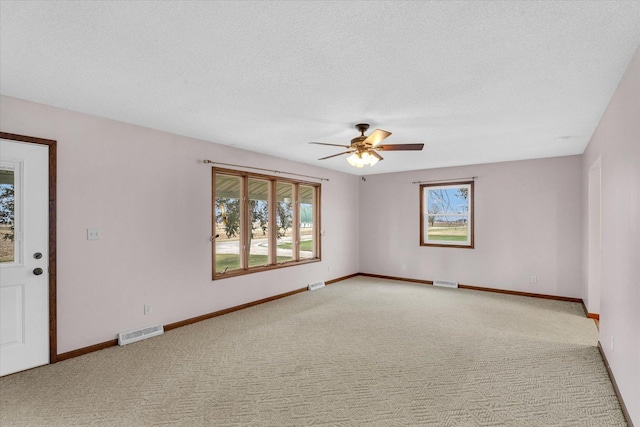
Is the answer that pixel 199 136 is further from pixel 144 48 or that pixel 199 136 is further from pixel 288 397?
pixel 288 397

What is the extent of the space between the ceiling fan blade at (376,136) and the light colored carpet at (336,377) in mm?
2140

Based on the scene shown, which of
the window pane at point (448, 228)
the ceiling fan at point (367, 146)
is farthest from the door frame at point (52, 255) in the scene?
the window pane at point (448, 228)

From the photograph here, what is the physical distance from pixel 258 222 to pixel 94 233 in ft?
7.95

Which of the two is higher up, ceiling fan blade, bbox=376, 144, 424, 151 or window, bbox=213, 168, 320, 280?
ceiling fan blade, bbox=376, 144, 424, 151

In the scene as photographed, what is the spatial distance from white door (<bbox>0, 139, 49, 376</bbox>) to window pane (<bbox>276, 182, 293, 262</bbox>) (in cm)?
324

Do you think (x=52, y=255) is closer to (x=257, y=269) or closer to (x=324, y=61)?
(x=257, y=269)

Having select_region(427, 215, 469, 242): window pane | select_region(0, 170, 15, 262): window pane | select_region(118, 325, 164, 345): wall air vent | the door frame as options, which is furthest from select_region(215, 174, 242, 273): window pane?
A: select_region(427, 215, 469, 242): window pane

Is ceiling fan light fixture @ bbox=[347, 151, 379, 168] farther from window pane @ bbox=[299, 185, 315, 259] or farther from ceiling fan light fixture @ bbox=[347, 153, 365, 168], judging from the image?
window pane @ bbox=[299, 185, 315, 259]

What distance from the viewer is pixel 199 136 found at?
4.29 meters

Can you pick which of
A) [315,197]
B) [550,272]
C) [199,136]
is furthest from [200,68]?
[550,272]

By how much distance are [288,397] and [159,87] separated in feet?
8.65

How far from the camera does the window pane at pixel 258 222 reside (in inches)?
211

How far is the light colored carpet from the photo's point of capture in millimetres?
2328

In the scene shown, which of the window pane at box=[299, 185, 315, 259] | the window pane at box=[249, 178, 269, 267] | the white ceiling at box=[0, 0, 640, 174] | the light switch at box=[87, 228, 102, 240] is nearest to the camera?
the white ceiling at box=[0, 0, 640, 174]
